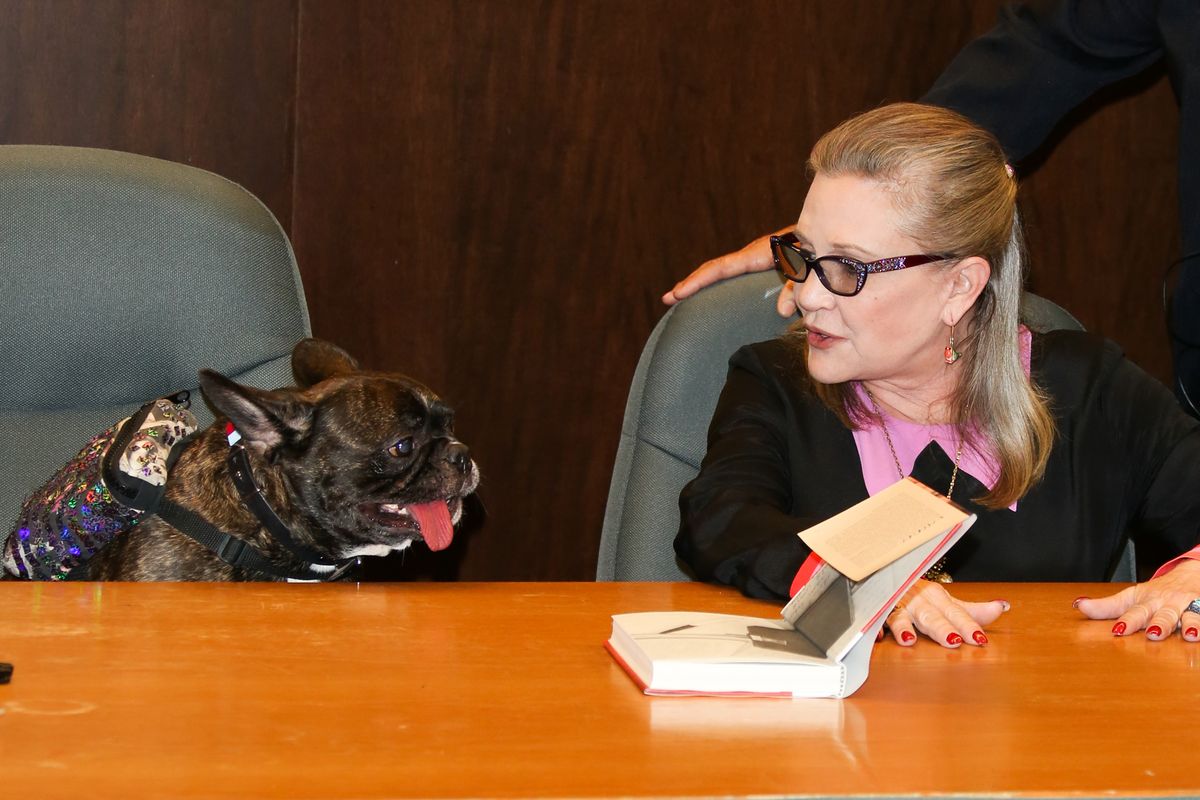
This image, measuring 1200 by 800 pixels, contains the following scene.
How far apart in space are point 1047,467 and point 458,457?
921 mm

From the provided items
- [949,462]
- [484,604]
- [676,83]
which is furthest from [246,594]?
[676,83]

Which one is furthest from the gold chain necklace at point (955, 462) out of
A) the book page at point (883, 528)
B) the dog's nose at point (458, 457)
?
the dog's nose at point (458, 457)

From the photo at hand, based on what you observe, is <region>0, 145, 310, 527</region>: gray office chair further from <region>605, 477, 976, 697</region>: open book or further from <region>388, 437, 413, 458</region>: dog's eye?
<region>605, 477, 976, 697</region>: open book

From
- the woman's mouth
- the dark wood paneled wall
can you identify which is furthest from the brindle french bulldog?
the dark wood paneled wall

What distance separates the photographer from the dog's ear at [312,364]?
78.4 inches

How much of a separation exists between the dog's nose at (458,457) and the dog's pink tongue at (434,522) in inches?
2.4

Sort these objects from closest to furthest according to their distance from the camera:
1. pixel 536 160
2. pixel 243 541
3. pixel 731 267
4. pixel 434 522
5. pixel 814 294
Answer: pixel 243 541, pixel 814 294, pixel 434 522, pixel 731 267, pixel 536 160

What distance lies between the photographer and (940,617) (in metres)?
1.39

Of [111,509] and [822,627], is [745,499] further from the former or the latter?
[111,509]

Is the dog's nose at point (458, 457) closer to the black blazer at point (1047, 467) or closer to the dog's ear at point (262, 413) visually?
the dog's ear at point (262, 413)

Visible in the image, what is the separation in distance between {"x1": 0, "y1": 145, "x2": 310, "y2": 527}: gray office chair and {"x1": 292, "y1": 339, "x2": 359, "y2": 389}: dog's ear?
0.04 m

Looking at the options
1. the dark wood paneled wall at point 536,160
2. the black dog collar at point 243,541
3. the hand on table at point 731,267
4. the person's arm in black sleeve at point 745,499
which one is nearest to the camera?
the person's arm in black sleeve at point 745,499

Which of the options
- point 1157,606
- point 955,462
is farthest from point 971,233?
point 1157,606

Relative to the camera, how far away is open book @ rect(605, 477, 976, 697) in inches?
43.9
